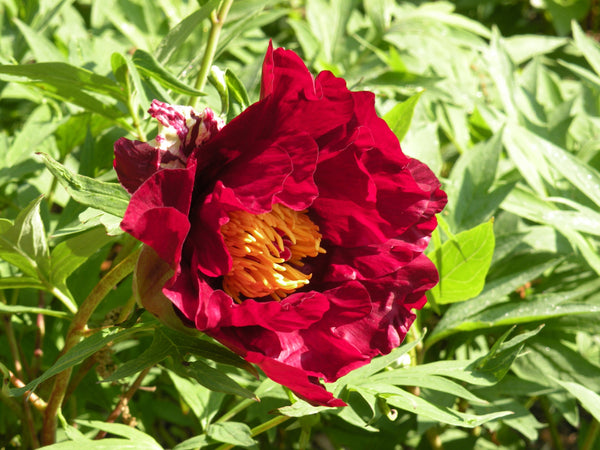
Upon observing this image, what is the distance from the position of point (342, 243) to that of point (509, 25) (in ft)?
5.58

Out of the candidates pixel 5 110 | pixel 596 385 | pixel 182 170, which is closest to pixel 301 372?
pixel 182 170

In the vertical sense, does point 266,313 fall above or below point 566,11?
above

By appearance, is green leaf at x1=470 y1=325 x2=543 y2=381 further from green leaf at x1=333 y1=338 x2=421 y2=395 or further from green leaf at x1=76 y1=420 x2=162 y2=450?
green leaf at x1=76 y1=420 x2=162 y2=450

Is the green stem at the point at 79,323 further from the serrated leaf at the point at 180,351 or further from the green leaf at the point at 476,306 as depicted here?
the green leaf at the point at 476,306

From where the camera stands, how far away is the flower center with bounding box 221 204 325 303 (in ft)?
2.02

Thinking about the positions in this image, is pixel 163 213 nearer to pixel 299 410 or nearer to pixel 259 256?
pixel 259 256

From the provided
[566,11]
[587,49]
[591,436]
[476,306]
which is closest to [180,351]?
[476,306]

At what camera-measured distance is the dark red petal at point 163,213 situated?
1.68 feet

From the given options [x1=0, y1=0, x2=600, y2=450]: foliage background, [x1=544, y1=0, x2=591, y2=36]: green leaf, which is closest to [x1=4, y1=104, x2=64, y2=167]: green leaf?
[x1=0, y1=0, x2=600, y2=450]: foliage background

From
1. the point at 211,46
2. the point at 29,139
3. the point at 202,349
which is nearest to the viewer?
the point at 202,349

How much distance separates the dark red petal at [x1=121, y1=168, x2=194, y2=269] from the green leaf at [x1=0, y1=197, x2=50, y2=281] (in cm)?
17

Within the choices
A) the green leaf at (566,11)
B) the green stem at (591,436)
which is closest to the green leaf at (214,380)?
the green stem at (591,436)

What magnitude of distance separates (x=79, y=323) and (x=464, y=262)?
1.47ft

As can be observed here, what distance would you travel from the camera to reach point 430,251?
3.08 feet
